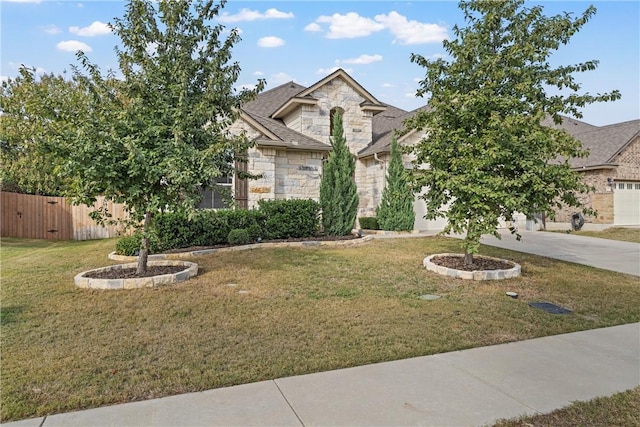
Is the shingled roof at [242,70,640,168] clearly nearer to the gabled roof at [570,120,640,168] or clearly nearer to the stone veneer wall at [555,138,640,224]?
the gabled roof at [570,120,640,168]

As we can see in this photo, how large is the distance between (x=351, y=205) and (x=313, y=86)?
641 centimetres

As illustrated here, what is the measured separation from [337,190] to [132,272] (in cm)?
690

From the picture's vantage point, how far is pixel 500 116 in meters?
6.89

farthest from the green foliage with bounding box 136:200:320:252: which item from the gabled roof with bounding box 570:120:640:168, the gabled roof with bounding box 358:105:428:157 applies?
the gabled roof with bounding box 570:120:640:168

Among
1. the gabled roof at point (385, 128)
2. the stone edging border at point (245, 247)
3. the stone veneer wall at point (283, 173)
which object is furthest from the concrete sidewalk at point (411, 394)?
the gabled roof at point (385, 128)

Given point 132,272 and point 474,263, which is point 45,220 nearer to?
point 132,272

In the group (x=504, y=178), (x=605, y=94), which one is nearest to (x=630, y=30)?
(x=605, y=94)

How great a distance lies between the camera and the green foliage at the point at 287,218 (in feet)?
36.7

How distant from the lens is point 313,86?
16047mm

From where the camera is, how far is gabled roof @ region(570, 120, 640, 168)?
1727 centimetres

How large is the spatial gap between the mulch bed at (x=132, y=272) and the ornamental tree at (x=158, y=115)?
9.6 inches

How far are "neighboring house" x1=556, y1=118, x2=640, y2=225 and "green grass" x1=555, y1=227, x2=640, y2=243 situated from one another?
35.2 inches

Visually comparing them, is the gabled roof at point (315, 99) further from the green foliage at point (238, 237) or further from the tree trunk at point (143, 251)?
the tree trunk at point (143, 251)

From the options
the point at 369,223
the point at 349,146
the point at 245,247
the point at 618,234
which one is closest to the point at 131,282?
the point at 245,247
